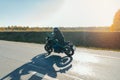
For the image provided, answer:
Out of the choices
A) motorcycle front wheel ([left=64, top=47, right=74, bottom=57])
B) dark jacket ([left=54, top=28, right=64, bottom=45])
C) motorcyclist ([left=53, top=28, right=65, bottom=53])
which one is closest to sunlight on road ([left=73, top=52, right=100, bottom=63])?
motorcycle front wheel ([left=64, top=47, right=74, bottom=57])

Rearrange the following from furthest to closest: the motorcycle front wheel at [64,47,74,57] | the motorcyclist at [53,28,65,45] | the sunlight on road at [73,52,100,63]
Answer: the motorcyclist at [53,28,65,45] → the motorcycle front wheel at [64,47,74,57] → the sunlight on road at [73,52,100,63]

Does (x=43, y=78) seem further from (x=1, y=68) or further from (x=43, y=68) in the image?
(x=1, y=68)

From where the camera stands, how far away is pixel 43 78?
7695 millimetres

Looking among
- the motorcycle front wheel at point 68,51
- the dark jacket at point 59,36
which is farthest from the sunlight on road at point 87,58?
the dark jacket at point 59,36

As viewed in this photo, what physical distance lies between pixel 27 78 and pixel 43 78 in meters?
0.62

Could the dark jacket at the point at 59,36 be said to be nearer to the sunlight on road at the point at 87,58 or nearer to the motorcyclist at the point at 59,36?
the motorcyclist at the point at 59,36

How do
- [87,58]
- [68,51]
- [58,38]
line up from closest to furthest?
[87,58], [68,51], [58,38]

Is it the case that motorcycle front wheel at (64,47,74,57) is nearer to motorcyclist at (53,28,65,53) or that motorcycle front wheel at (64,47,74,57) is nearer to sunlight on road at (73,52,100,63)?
sunlight on road at (73,52,100,63)

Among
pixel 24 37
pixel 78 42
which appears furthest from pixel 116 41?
pixel 24 37

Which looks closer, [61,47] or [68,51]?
[68,51]

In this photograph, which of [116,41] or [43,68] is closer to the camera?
[43,68]

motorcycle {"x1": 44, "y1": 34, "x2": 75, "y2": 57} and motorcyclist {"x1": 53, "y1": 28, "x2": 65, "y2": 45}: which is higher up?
motorcyclist {"x1": 53, "y1": 28, "x2": 65, "y2": 45}

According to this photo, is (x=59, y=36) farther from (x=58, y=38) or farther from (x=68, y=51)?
A: (x=68, y=51)

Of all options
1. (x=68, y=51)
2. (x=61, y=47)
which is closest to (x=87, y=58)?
(x=68, y=51)
